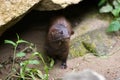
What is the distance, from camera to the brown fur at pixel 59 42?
354cm

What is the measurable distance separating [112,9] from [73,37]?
763mm

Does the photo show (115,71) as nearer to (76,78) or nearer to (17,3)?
(17,3)

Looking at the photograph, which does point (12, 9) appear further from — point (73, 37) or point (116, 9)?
point (116, 9)

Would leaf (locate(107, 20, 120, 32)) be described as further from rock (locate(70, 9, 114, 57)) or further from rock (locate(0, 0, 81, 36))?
rock (locate(0, 0, 81, 36))

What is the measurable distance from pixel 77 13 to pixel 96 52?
907mm

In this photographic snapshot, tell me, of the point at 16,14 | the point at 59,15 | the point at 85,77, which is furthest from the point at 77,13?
the point at 85,77

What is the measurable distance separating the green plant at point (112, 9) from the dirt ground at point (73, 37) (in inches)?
7.3

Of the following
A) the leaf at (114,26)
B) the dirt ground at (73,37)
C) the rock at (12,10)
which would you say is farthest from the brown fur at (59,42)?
the leaf at (114,26)

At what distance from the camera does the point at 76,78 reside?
26.7 inches

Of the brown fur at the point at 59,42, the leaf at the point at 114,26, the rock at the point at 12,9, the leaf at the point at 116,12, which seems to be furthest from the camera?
the leaf at the point at 116,12

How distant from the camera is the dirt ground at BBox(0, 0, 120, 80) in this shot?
3568mm

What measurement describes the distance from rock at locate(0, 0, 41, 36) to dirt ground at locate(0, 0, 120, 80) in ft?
2.31

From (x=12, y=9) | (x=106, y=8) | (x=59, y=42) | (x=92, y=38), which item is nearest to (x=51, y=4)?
(x=59, y=42)

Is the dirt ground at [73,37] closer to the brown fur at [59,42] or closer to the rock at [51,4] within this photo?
the brown fur at [59,42]
